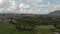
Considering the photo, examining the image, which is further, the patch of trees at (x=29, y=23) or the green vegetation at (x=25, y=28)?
the patch of trees at (x=29, y=23)

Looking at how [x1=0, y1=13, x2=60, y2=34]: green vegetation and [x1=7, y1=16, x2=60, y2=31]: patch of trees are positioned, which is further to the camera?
[x1=7, y1=16, x2=60, y2=31]: patch of trees

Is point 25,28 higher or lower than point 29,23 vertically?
lower

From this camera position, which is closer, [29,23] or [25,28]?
[25,28]
